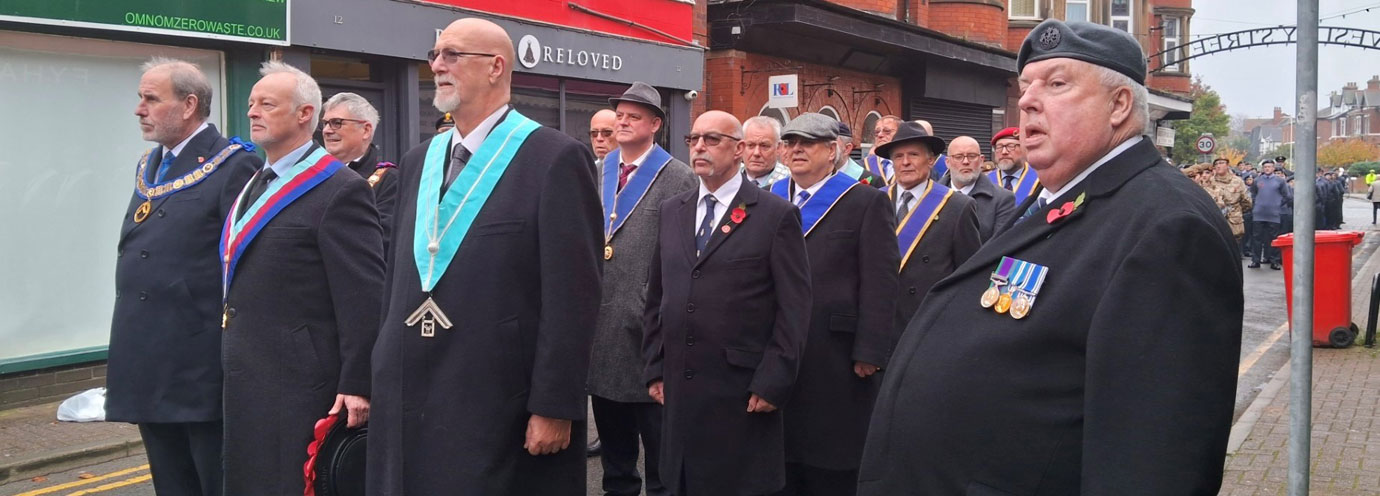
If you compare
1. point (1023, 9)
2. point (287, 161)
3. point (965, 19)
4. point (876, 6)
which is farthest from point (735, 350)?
point (1023, 9)

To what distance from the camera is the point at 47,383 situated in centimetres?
895

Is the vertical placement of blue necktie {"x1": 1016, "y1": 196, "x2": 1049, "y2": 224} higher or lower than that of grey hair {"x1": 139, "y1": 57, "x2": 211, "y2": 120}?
lower

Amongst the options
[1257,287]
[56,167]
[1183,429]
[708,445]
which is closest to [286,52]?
[56,167]

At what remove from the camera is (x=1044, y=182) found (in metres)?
2.52

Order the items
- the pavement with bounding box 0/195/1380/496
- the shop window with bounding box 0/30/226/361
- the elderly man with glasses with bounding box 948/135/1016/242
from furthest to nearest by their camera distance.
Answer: the shop window with bounding box 0/30/226/361 → the elderly man with glasses with bounding box 948/135/1016/242 → the pavement with bounding box 0/195/1380/496

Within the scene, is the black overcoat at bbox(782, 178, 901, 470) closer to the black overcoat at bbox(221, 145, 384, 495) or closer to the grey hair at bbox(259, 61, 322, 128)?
the black overcoat at bbox(221, 145, 384, 495)

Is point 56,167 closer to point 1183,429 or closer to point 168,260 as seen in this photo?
point 168,260

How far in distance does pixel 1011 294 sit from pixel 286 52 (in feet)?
30.6

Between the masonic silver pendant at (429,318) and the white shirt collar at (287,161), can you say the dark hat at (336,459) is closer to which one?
the masonic silver pendant at (429,318)

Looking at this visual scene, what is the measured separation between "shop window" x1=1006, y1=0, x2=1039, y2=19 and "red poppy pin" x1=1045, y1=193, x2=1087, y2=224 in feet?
82.8

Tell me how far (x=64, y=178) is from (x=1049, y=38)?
867 cm

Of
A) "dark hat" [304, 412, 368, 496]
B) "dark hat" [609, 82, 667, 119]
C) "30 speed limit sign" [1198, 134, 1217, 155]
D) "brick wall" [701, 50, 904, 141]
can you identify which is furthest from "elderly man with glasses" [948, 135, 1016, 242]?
"30 speed limit sign" [1198, 134, 1217, 155]

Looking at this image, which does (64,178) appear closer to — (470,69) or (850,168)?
(850,168)

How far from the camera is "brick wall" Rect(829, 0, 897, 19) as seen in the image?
19.6 metres
